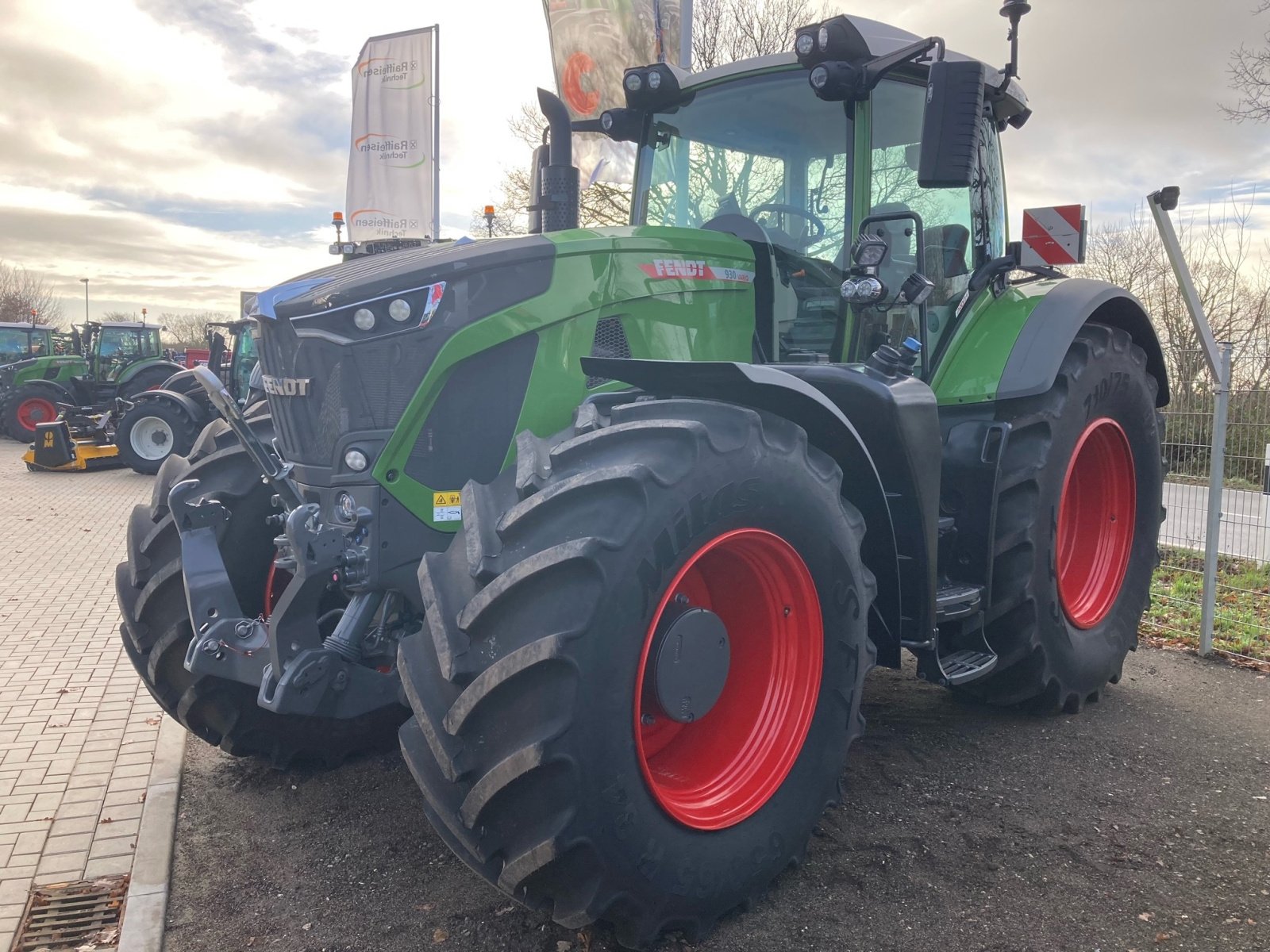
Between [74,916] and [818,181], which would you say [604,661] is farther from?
[818,181]

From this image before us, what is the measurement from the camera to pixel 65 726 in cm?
464

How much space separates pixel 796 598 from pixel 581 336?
1100mm

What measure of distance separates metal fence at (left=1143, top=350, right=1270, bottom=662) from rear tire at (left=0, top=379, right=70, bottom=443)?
64.5 ft

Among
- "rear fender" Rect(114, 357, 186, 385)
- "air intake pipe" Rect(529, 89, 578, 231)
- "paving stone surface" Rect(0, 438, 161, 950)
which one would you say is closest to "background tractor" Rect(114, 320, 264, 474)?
"rear fender" Rect(114, 357, 186, 385)

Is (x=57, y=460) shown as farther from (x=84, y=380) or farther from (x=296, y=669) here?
(x=296, y=669)

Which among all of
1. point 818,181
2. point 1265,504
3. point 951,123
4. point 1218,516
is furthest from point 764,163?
point 1265,504

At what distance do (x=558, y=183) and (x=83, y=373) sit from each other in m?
19.7

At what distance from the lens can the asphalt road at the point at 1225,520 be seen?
643 centimetres

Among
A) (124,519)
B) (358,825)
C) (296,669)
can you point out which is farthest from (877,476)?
(124,519)

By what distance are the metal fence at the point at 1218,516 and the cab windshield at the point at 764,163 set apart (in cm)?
293

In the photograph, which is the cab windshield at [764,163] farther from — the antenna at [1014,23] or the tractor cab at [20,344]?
the tractor cab at [20,344]

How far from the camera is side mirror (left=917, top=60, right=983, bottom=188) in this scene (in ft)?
10.4

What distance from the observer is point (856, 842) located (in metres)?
3.25

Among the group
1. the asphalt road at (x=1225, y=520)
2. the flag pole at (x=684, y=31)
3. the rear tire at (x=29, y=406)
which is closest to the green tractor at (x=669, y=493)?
the asphalt road at (x=1225, y=520)
